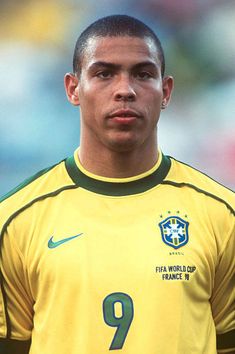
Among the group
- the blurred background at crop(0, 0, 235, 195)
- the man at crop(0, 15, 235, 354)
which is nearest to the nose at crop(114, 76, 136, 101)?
the man at crop(0, 15, 235, 354)

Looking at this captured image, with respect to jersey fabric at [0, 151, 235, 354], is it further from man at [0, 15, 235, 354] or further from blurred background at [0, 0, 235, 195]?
blurred background at [0, 0, 235, 195]

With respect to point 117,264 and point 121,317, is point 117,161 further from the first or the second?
point 121,317

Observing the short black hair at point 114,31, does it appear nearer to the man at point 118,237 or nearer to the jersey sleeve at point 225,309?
the man at point 118,237

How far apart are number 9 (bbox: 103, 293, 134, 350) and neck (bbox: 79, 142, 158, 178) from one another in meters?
0.36

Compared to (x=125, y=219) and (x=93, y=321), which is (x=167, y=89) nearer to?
(x=125, y=219)

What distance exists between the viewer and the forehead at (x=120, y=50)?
209 cm

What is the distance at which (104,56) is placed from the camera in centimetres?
210

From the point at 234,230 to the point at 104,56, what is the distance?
59 centimetres

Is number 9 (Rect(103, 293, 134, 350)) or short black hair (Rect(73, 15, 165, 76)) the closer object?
number 9 (Rect(103, 293, 134, 350))

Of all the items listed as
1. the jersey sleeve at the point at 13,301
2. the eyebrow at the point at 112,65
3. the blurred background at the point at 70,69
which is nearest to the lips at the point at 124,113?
the eyebrow at the point at 112,65

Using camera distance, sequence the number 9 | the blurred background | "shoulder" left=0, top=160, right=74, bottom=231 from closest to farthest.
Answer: the number 9 < "shoulder" left=0, top=160, right=74, bottom=231 < the blurred background

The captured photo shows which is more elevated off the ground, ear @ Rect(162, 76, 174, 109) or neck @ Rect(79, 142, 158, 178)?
ear @ Rect(162, 76, 174, 109)

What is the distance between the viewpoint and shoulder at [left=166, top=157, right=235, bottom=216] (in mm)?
2170

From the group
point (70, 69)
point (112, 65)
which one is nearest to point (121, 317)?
point (112, 65)
